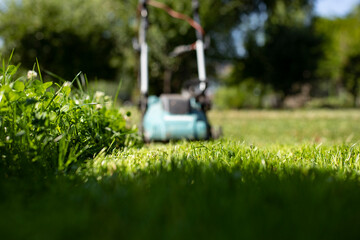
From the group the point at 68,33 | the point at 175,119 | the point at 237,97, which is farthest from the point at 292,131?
the point at 237,97

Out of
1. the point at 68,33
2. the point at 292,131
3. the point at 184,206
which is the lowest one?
the point at 292,131

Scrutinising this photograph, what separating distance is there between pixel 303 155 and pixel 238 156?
53 cm

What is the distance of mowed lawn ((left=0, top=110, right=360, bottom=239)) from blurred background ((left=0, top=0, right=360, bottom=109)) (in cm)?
1263

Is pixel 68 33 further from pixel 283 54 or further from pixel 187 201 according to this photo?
pixel 187 201

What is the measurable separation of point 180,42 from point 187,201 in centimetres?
1425

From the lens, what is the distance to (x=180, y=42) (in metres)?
15.1

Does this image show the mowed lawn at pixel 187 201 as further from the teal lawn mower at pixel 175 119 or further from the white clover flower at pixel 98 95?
the teal lawn mower at pixel 175 119

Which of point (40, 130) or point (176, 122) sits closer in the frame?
point (40, 130)

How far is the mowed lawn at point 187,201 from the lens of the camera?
1.09 m

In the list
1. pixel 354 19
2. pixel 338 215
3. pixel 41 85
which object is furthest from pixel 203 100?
pixel 354 19

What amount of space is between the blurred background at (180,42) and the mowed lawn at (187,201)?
41.4 feet

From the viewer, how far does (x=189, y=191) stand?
1490 millimetres

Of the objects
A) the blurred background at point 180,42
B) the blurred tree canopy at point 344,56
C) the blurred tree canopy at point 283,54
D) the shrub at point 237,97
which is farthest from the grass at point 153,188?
the blurred tree canopy at point 344,56

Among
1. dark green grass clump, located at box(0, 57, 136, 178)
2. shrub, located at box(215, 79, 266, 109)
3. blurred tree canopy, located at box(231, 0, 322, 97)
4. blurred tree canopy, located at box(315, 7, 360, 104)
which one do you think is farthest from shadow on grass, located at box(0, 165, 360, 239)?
blurred tree canopy, located at box(315, 7, 360, 104)
